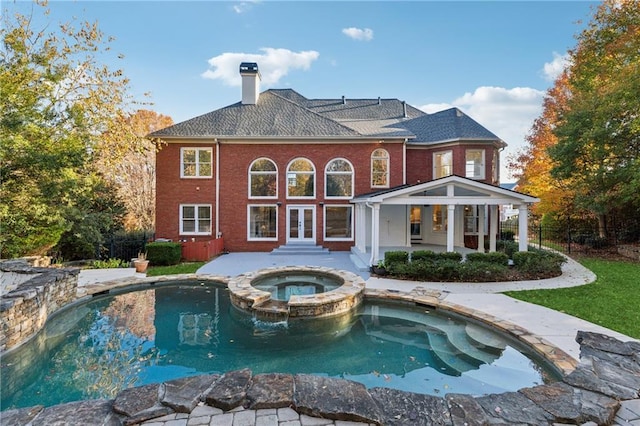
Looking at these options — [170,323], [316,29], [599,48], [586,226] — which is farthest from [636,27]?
[170,323]

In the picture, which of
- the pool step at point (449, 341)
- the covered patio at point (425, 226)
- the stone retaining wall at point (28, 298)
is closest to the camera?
the pool step at point (449, 341)

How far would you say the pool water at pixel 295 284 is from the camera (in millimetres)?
9031

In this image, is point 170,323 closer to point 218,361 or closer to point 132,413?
point 218,361

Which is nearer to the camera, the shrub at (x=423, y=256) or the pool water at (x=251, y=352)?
the pool water at (x=251, y=352)

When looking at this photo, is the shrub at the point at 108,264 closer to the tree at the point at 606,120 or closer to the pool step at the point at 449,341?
the pool step at the point at 449,341

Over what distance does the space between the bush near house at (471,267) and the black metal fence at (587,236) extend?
6.14 meters

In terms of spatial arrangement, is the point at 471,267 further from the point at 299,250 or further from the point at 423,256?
the point at 299,250

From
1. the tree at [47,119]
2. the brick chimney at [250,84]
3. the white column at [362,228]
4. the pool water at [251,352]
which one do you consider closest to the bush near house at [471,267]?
the pool water at [251,352]

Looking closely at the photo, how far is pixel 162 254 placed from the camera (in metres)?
12.7

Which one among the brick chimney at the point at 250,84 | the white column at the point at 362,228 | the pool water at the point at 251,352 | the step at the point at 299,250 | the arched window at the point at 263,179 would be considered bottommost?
the pool water at the point at 251,352

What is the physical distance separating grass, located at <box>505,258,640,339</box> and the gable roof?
854 centimetres

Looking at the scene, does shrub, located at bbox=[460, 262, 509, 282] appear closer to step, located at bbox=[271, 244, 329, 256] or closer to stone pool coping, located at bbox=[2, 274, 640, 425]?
stone pool coping, located at bbox=[2, 274, 640, 425]

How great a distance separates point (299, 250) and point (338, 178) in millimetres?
4511

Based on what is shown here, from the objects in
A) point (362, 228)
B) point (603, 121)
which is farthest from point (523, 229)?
point (603, 121)
